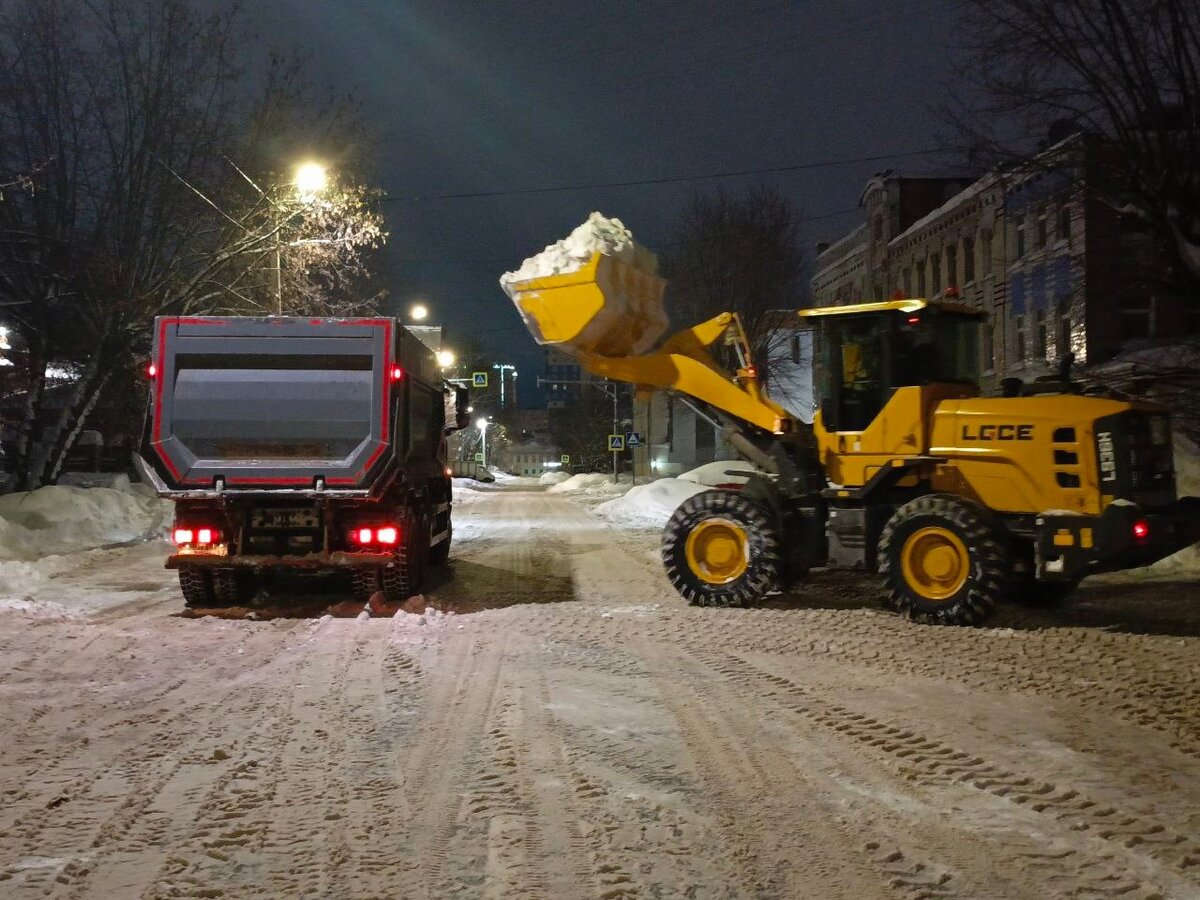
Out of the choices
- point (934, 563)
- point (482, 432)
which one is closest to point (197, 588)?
point (934, 563)

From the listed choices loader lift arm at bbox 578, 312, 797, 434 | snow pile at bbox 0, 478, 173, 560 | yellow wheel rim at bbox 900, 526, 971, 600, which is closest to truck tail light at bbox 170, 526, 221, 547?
loader lift arm at bbox 578, 312, 797, 434

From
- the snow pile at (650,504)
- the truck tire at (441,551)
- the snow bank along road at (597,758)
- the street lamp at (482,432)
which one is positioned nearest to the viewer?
the snow bank along road at (597,758)

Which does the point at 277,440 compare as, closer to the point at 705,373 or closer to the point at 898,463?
the point at 705,373

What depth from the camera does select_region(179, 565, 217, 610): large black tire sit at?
10438 mm

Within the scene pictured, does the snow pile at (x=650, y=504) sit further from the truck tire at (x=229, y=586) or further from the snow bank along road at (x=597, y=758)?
the snow bank along road at (x=597, y=758)

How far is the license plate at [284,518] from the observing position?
1002cm

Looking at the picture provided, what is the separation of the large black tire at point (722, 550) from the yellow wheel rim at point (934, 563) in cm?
131

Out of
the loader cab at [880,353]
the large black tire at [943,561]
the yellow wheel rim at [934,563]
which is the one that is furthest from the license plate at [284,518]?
the yellow wheel rim at [934,563]

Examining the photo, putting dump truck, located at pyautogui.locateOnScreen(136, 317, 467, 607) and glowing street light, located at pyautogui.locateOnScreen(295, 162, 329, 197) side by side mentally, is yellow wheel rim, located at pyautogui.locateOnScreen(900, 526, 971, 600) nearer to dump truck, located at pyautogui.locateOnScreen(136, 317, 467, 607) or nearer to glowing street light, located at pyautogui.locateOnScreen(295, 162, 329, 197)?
dump truck, located at pyautogui.locateOnScreen(136, 317, 467, 607)

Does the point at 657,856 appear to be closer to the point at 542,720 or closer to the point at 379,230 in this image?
the point at 542,720

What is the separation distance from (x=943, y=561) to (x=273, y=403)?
6.70m

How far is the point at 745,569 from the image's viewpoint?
1031 centimetres

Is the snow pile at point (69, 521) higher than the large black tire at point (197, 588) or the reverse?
higher

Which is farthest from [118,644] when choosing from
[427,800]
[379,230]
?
[379,230]
